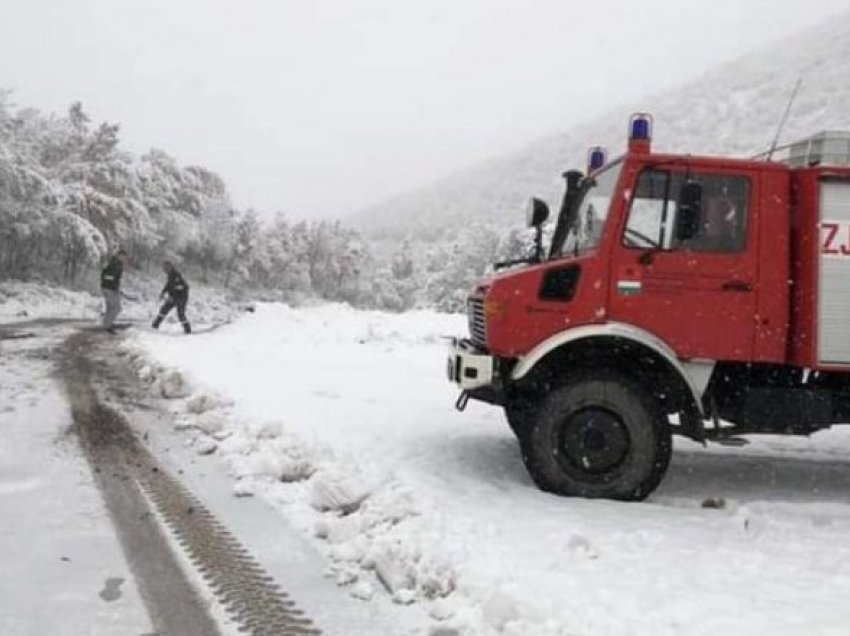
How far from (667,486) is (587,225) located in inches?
88.4

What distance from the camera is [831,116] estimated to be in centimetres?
10512

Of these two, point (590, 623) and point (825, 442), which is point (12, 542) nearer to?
point (590, 623)

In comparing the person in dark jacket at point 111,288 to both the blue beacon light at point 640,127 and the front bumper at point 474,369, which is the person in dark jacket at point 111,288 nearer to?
the front bumper at point 474,369

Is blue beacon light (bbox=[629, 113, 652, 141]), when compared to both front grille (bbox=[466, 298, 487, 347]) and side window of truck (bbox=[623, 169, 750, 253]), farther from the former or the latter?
front grille (bbox=[466, 298, 487, 347])

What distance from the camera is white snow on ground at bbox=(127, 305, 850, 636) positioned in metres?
4.43

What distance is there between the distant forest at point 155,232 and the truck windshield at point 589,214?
29329mm

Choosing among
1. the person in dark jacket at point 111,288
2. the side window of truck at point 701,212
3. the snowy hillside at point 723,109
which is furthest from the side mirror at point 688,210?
the snowy hillside at point 723,109

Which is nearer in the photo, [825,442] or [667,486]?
[667,486]

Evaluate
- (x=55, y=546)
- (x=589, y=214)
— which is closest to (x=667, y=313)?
(x=589, y=214)

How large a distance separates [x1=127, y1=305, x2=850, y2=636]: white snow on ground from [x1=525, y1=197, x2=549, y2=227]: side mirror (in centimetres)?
213

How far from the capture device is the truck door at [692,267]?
273 inches

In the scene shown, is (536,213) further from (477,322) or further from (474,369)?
(474,369)

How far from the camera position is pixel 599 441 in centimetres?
689

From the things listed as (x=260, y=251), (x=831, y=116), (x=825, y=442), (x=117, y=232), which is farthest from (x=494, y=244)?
(x=825, y=442)
